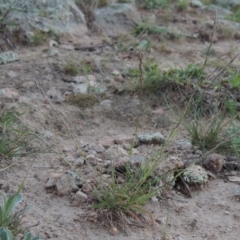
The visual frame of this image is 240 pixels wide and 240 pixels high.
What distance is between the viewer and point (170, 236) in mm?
1925

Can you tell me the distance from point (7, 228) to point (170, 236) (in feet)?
1.90

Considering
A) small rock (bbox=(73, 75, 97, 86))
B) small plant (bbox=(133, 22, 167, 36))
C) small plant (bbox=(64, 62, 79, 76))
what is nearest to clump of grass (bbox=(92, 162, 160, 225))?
small rock (bbox=(73, 75, 97, 86))

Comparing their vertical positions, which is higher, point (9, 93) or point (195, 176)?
point (9, 93)

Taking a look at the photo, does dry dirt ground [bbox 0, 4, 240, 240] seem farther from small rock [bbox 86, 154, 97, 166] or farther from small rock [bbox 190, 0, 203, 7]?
small rock [bbox 190, 0, 203, 7]

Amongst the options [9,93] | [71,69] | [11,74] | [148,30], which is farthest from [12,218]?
[148,30]

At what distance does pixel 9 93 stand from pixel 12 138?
0.50m

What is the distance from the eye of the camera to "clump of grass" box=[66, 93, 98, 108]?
288cm

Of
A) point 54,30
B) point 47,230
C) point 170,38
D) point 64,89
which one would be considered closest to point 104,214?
point 47,230

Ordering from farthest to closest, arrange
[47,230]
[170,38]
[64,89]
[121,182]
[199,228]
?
[170,38], [64,89], [121,182], [199,228], [47,230]

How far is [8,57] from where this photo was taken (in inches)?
126

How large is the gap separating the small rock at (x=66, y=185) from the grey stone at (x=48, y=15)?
157cm

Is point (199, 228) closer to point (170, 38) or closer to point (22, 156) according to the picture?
point (22, 156)

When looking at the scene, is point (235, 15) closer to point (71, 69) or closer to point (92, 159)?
point (71, 69)

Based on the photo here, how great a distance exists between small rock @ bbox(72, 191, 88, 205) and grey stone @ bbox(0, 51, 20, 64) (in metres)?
1.38
